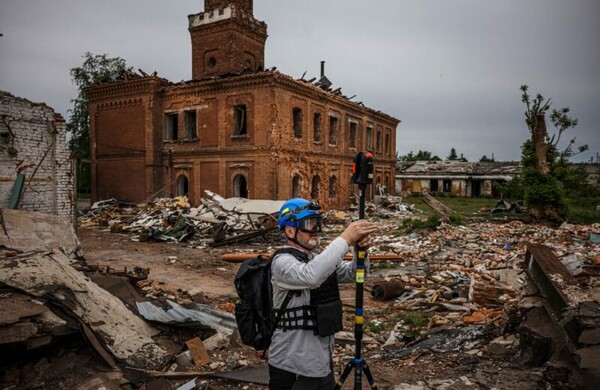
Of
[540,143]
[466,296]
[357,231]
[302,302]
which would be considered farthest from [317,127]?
[302,302]

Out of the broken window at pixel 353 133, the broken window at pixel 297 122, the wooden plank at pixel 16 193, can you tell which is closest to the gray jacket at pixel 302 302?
the wooden plank at pixel 16 193

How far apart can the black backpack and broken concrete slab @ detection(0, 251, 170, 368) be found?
261cm

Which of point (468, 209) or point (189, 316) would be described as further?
point (468, 209)

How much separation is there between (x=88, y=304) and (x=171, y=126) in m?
21.2

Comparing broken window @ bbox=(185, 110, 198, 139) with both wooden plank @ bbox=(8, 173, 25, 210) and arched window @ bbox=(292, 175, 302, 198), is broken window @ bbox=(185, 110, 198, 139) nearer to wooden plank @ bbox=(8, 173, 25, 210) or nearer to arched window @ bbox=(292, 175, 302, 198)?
arched window @ bbox=(292, 175, 302, 198)

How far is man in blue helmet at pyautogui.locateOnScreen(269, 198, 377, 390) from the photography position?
2764mm

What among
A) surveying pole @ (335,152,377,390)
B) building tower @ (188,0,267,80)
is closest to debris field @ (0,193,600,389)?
surveying pole @ (335,152,377,390)

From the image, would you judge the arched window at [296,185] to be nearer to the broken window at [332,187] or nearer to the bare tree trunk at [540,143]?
the broken window at [332,187]

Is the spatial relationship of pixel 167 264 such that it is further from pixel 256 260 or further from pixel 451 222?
pixel 451 222

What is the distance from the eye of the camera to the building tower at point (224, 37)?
25953 mm

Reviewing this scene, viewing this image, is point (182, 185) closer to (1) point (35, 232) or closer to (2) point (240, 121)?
(2) point (240, 121)

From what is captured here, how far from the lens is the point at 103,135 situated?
26.2m

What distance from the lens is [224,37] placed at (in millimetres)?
26156

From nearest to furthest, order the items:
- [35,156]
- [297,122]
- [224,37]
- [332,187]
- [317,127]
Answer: [35,156]
[297,122]
[317,127]
[224,37]
[332,187]
